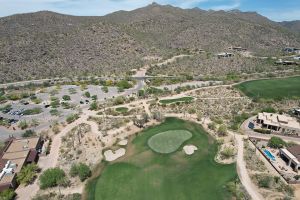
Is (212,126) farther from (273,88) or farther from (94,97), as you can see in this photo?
(94,97)

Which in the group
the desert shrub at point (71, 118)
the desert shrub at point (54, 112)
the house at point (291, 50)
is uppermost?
the house at point (291, 50)

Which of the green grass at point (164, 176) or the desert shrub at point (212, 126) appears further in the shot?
the desert shrub at point (212, 126)

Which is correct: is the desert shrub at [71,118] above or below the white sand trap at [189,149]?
above

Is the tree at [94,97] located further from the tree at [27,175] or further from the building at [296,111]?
the building at [296,111]

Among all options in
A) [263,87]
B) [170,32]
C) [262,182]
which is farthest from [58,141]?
[170,32]

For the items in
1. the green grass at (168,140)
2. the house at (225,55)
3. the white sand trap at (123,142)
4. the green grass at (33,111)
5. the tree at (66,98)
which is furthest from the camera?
the house at (225,55)

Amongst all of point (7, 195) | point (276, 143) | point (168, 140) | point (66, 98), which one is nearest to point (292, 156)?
point (276, 143)

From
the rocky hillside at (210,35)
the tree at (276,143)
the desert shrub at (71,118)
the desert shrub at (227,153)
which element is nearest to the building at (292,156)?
the tree at (276,143)
